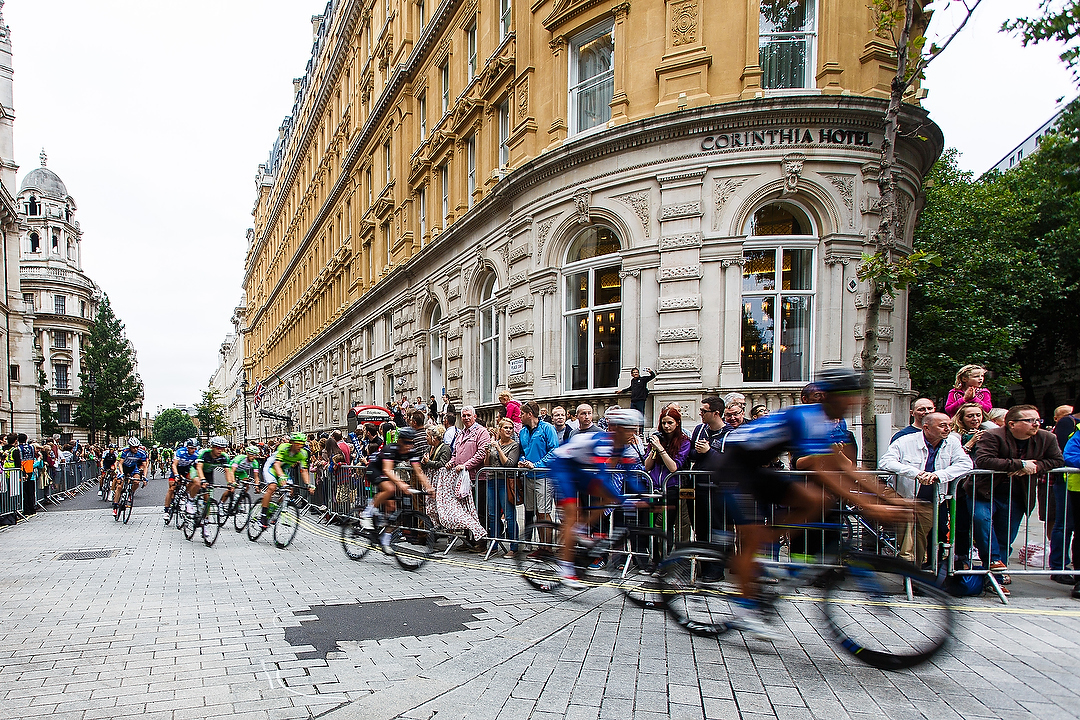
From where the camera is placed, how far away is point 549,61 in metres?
17.2

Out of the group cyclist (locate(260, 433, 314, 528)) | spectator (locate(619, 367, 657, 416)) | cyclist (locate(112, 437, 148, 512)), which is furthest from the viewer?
cyclist (locate(112, 437, 148, 512))

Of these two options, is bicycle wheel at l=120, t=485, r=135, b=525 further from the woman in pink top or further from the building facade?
the woman in pink top

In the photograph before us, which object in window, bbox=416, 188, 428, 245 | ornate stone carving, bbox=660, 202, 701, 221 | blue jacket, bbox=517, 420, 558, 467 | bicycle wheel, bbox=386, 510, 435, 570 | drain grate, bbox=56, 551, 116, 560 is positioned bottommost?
drain grate, bbox=56, 551, 116, 560

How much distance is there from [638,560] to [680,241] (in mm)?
9025

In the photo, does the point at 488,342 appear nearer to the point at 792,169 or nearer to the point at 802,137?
the point at 792,169

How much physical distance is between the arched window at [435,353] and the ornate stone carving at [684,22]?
43.0 ft

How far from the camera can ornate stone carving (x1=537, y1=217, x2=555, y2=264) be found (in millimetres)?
16703

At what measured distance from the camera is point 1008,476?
653 cm

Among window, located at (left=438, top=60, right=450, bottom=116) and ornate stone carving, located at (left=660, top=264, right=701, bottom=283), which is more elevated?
window, located at (left=438, top=60, right=450, bottom=116)

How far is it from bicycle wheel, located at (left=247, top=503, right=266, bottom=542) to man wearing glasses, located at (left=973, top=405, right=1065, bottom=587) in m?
9.93

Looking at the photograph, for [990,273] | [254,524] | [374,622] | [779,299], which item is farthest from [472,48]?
[990,273]

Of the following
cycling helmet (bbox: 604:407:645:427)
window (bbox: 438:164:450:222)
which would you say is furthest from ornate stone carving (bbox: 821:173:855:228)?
window (bbox: 438:164:450:222)

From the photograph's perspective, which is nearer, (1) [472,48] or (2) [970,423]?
(2) [970,423]

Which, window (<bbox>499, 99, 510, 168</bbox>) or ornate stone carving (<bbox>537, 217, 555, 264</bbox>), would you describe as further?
window (<bbox>499, 99, 510, 168</bbox>)
